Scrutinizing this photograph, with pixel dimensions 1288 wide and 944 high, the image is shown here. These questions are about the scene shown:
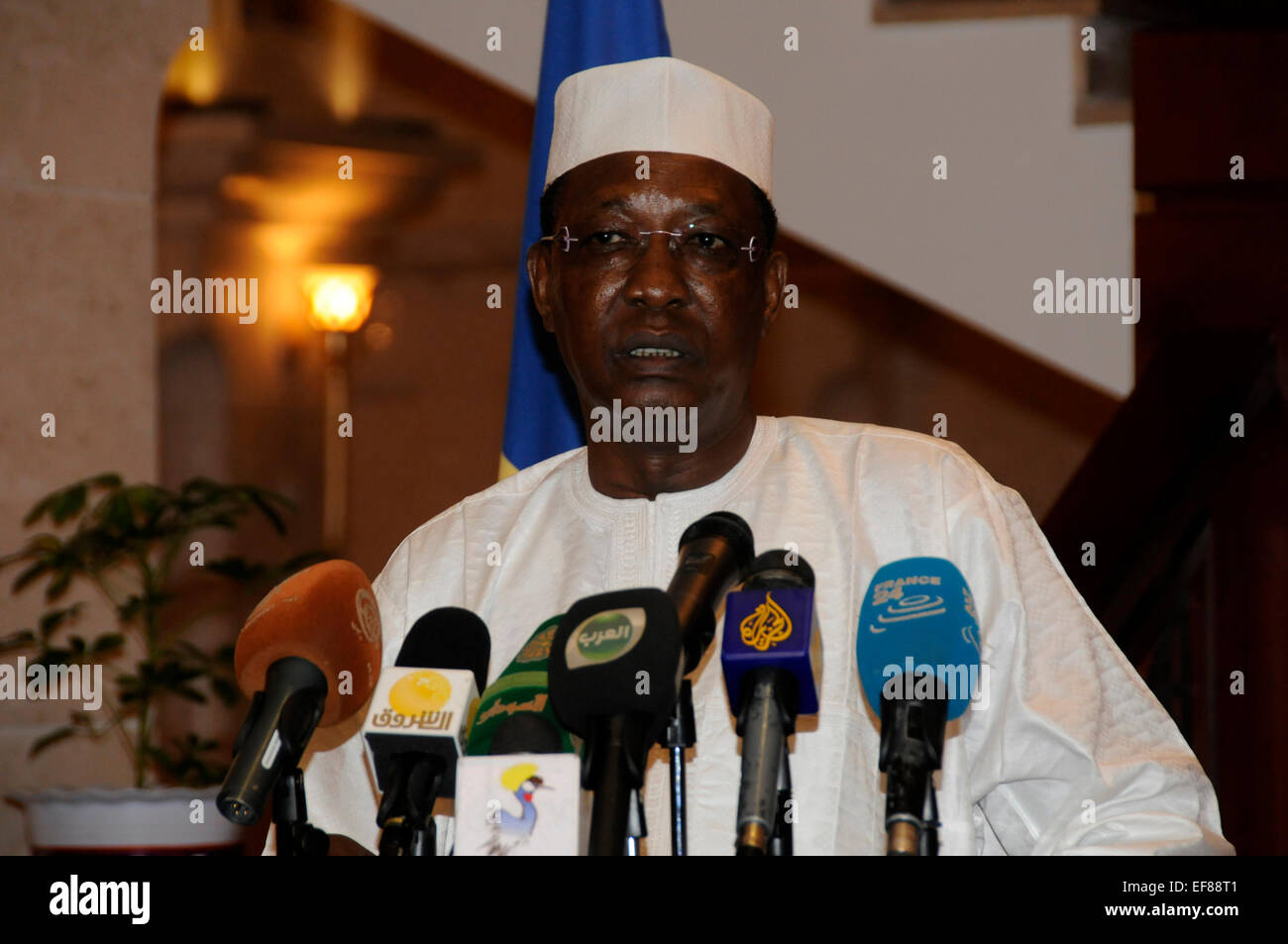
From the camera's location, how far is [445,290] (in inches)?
245

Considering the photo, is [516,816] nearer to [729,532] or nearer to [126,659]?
[729,532]

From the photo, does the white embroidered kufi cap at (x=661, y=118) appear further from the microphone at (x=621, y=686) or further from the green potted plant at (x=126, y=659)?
the green potted plant at (x=126, y=659)

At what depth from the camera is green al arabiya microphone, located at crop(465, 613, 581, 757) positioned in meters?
1.19

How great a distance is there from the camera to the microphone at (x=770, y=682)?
3.51ft

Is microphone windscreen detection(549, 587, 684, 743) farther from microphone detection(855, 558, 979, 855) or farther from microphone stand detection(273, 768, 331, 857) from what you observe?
microphone stand detection(273, 768, 331, 857)

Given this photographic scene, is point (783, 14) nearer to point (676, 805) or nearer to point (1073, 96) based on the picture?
point (1073, 96)

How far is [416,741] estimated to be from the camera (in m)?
1.25

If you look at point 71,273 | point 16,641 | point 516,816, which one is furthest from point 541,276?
point 71,273

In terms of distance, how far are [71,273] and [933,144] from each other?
254 centimetres

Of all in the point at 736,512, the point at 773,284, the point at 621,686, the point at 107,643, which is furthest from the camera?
the point at 107,643

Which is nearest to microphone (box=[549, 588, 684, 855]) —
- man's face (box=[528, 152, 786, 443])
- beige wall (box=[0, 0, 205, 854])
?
man's face (box=[528, 152, 786, 443])

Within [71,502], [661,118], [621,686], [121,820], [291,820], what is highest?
[661,118]

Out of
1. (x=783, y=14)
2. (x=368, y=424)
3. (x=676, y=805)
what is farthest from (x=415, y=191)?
(x=676, y=805)

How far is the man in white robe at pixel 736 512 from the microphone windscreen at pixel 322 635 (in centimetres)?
54
